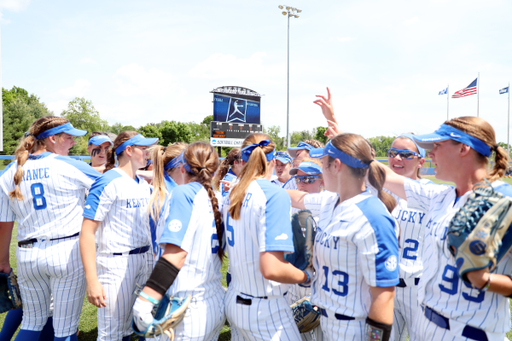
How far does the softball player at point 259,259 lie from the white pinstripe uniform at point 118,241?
1.14 metres

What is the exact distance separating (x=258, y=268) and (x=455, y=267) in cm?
103

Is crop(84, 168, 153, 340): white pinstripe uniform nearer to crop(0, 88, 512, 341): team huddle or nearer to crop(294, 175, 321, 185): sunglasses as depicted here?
crop(0, 88, 512, 341): team huddle

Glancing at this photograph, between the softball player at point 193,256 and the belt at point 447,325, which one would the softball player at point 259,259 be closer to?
the softball player at point 193,256

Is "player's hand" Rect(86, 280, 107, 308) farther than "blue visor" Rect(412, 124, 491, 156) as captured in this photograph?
Yes

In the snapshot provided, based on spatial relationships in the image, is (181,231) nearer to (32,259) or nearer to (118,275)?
(118,275)

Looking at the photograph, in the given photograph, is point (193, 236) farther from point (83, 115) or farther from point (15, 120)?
point (83, 115)

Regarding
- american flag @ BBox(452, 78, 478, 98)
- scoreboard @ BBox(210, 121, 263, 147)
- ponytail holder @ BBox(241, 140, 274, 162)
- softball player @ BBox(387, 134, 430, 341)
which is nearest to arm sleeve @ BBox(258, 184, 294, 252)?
ponytail holder @ BBox(241, 140, 274, 162)

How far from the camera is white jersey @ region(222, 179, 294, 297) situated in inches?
70.8

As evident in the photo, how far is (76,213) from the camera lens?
2.97m

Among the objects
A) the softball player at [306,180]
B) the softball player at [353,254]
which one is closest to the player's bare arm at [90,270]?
the softball player at [306,180]

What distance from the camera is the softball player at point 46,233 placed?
276 cm

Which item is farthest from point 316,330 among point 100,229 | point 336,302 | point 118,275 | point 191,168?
point 100,229

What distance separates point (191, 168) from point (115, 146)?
4.27 ft

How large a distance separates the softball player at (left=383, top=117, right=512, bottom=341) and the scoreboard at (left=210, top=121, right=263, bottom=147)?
72.3ft
